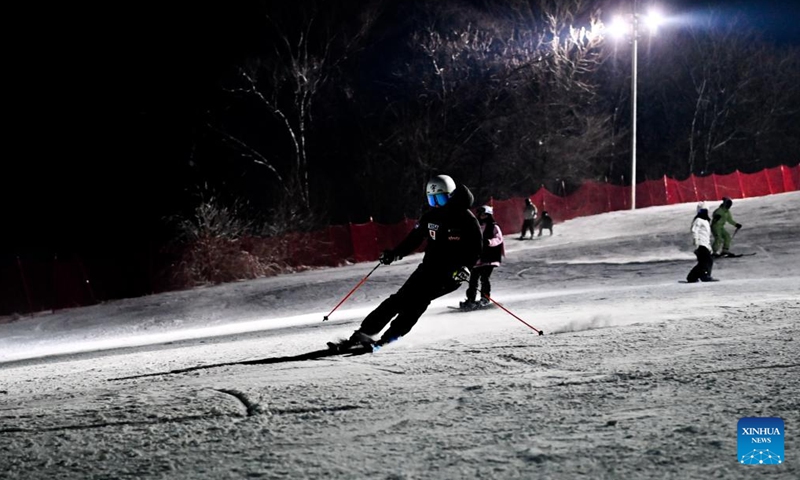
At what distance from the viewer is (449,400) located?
247 inches

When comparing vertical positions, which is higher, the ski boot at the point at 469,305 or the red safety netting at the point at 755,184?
the red safety netting at the point at 755,184

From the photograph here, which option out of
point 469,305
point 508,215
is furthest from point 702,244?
point 508,215

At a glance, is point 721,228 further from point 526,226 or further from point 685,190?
point 685,190

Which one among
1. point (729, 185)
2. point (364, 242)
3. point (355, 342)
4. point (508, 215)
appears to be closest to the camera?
point (355, 342)

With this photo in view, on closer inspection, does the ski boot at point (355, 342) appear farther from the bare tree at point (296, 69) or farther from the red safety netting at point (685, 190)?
the red safety netting at point (685, 190)

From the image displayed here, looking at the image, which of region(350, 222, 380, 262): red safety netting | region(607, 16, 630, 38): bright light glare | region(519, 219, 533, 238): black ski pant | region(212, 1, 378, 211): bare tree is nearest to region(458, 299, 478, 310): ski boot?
region(350, 222, 380, 262): red safety netting

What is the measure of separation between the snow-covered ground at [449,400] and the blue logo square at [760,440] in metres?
0.06

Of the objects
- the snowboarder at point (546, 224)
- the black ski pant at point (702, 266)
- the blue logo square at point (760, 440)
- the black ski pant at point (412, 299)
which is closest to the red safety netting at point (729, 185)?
the snowboarder at point (546, 224)

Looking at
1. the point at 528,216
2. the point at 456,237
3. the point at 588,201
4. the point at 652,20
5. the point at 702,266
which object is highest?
the point at 652,20

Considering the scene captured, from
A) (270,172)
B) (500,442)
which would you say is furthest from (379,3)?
(500,442)

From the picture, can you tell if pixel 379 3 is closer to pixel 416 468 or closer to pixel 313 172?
pixel 313 172

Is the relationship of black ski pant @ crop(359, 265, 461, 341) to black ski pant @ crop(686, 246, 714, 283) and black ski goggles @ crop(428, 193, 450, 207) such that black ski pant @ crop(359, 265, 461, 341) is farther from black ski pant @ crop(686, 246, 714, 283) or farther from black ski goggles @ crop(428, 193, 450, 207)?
black ski pant @ crop(686, 246, 714, 283)

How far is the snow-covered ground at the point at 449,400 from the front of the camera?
4840 mm

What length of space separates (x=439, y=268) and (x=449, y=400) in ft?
9.27
